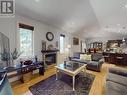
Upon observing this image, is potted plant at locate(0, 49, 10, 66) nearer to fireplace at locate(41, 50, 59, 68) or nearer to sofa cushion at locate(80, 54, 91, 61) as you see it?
fireplace at locate(41, 50, 59, 68)

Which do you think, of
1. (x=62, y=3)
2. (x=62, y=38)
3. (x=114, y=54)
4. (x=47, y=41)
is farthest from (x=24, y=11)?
(x=114, y=54)

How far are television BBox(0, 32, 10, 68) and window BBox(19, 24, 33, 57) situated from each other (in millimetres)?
773

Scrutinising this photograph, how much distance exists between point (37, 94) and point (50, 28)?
4.03 metres

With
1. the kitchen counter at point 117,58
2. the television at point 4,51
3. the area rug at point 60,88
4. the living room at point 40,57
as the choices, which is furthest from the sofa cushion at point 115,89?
the kitchen counter at point 117,58

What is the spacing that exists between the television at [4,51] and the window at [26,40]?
77 cm

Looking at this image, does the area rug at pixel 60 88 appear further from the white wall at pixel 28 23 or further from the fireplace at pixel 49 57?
the fireplace at pixel 49 57

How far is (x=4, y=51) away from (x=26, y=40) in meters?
Answer: 1.31

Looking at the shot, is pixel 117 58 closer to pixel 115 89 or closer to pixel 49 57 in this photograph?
pixel 49 57

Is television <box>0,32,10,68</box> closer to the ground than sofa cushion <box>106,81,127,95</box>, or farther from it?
farther from it

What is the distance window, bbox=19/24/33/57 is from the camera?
4.40m

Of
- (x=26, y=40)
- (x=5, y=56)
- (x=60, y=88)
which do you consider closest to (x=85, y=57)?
(x=60, y=88)

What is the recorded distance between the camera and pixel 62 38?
25.9 feet

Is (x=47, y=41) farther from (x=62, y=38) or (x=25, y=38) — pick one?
(x=62, y=38)

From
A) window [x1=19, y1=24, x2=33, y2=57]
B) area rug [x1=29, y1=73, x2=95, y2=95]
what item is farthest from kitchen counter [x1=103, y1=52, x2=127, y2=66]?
window [x1=19, y1=24, x2=33, y2=57]
